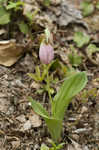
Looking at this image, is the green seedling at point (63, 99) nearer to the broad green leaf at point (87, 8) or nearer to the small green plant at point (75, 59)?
the small green plant at point (75, 59)

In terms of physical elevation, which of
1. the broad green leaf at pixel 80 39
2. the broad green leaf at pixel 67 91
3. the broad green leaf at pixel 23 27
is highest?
the broad green leaf at pixel 23 27

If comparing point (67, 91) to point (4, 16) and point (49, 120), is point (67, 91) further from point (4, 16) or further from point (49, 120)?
point (4, 16)

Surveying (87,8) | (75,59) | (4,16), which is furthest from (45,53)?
(87,8)

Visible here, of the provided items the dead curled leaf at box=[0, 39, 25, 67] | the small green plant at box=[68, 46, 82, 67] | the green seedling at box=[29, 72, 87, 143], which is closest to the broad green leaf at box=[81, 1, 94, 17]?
the small green plant at box=[68, 46, 82, 67]

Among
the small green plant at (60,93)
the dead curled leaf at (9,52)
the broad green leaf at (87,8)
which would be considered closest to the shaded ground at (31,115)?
the dead curled leaf at (9,52)

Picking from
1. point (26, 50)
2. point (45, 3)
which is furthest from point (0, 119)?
point (45, 3)

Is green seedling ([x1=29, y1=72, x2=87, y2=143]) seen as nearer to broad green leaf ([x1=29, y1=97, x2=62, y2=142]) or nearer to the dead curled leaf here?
broad green leaf ([x1=29, y1=97, x2=62, y2=142])

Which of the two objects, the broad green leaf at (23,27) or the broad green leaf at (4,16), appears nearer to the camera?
the broad green leaf at (4,16)
